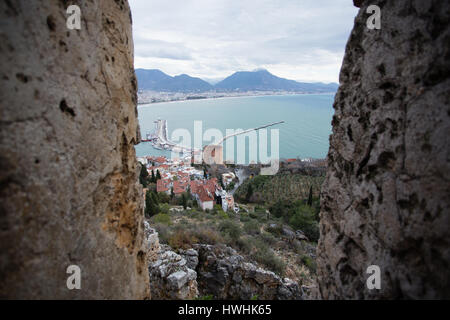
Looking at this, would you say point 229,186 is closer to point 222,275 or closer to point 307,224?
point 307,224

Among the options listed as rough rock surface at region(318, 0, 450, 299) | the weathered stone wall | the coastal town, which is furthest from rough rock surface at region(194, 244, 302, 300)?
the coastal town

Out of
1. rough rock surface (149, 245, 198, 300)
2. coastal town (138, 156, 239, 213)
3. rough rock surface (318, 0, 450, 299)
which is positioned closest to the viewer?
rough rock surface (318, 0, 450, 299)

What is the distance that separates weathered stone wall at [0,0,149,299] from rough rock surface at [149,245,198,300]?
7.40ft

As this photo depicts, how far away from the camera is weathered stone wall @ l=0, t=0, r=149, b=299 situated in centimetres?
153

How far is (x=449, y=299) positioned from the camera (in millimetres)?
1624

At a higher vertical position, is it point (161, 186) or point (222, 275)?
point (222, 275)

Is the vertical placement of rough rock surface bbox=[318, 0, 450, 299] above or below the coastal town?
above

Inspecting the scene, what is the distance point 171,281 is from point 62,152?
3.75 metres

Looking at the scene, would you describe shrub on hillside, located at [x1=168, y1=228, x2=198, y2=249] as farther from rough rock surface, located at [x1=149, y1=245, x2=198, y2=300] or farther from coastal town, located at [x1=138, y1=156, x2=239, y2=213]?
coastal town, located at [x1=138, y1=156, x2=239, y2=213]

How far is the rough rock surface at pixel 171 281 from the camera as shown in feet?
15.0

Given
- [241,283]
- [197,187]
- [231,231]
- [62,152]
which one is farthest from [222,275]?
[197,187]

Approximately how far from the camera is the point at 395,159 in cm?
207

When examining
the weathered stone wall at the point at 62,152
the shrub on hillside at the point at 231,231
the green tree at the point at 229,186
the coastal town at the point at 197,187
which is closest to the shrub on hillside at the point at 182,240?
the shrub on hillside at the point at 231,231
